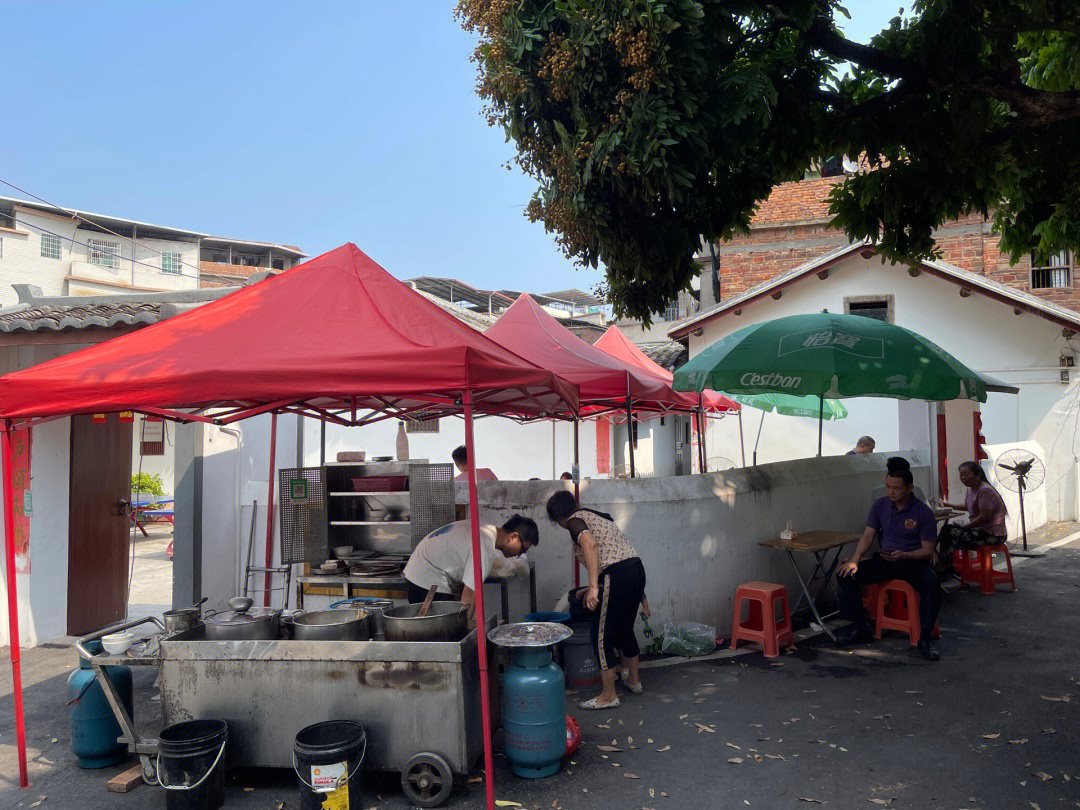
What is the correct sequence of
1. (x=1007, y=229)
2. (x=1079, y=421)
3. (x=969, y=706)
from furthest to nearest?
(x=1079, y=421) → (x=1007, y=229) → (x=969, y=706)

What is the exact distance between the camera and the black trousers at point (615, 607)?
19.0ft

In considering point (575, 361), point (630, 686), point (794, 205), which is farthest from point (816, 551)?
point (794, 205)

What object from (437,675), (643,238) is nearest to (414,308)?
(643,238)

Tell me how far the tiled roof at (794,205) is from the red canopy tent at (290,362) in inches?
752

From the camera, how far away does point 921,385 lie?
8.23 meters

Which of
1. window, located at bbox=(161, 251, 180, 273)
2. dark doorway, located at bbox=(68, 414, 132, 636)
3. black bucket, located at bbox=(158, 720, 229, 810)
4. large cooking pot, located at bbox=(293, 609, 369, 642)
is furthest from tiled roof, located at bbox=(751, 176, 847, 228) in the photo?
window, located at bbox=(161, 251, 180, 273)

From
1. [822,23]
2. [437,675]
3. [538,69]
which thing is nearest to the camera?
[437,675]

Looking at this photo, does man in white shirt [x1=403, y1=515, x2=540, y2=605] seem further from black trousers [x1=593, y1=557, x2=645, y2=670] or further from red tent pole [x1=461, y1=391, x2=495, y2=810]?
red tent pole [x1=461, y1=391, x2=495, y2=810]

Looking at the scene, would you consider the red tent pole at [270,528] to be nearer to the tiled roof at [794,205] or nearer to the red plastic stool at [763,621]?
the red plastic stool at [763,621]

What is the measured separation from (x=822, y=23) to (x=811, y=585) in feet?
18.3

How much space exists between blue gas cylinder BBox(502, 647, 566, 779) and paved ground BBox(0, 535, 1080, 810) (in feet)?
0.42

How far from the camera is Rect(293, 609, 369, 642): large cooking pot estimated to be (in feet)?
16.2

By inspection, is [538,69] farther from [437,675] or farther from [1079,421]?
[1079,421]

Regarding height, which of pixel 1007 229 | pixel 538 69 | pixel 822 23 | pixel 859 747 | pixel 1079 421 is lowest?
pixel 859 747
